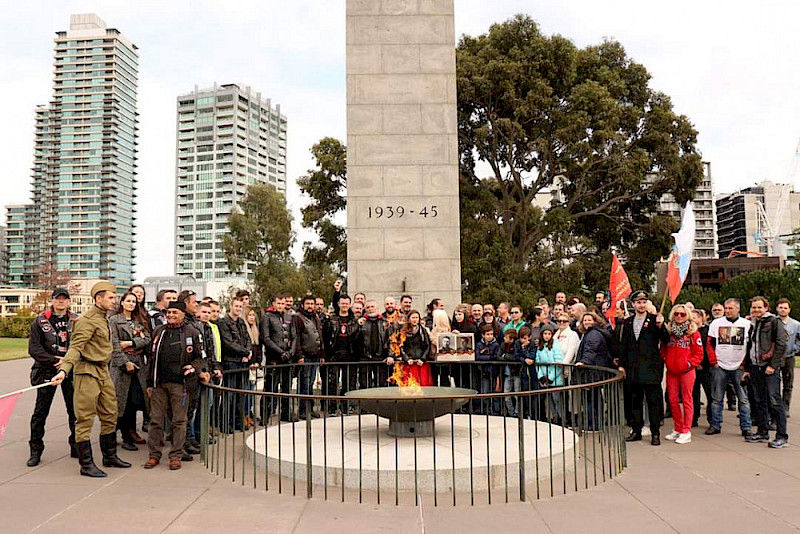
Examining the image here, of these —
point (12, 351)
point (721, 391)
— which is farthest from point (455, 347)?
point (12, 351)

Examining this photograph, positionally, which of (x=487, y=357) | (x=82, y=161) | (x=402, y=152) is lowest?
(x=487, y=357)

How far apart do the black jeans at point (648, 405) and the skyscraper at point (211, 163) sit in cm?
15588

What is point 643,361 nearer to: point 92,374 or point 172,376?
point 172,376

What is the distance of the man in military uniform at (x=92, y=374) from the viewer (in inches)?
259

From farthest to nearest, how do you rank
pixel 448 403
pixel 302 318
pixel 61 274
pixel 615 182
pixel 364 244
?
pixel 61 274 < pixel 615 182 < pixel 364 244 < pixel 302 318 < pixel 448 403

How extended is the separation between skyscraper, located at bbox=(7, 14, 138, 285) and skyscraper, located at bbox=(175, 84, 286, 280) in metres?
14.0

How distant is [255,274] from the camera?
49094 mm

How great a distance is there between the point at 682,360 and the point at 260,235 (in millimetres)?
45151

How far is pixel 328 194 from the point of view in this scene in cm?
2739

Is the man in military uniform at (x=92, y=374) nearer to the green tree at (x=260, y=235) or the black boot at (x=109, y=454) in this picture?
the black boot at (x=109, y=454)

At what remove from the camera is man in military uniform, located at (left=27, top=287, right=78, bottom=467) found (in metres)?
7.14

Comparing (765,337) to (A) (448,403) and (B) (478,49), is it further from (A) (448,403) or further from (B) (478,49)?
(B) (478,49)

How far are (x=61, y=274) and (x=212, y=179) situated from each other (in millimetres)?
94032

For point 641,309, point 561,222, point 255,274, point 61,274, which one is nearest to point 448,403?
point 641,309
